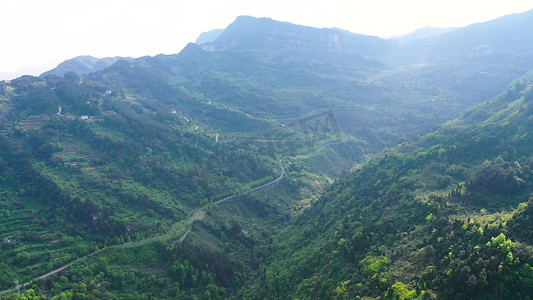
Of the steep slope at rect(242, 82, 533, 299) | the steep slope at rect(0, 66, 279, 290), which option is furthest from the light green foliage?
the steep slope at rect(0, 66, 279, 290)

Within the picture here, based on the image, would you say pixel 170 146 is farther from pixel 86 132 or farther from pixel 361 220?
pixel 361 220

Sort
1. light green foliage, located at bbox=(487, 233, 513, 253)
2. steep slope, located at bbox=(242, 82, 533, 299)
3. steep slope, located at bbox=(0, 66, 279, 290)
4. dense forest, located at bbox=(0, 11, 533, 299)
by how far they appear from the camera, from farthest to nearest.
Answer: steep slope, located at bbox=(0, 66, 279, 290) < dense forest, located at bbox=(0, 11, 533, 299) < steep slope, located at bbox=(242, 82, 533, 299) < light green foliage, located at bbox=(487, 233, 513, 253)

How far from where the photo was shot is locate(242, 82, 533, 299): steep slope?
3644cm

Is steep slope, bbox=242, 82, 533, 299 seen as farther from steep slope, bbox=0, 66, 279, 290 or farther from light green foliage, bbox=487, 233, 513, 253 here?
steep slope, bbox=0, 66, 279, 290

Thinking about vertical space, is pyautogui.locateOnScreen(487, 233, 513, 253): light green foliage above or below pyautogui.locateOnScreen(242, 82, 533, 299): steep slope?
above

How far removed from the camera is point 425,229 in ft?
175

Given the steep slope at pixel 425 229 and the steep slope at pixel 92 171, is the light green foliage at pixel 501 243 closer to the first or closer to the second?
the steep slope at pixel 425 229

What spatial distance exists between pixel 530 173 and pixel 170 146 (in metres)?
104

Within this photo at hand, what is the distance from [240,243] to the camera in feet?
292

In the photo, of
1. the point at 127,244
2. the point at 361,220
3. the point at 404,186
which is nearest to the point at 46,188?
the point at 127,244

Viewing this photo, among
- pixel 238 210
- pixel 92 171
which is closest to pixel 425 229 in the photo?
pixel 238 210

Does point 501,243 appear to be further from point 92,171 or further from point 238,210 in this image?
point 92,171

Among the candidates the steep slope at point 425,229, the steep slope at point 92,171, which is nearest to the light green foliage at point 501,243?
the steep slope at point 425,229

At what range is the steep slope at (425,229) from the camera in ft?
120
